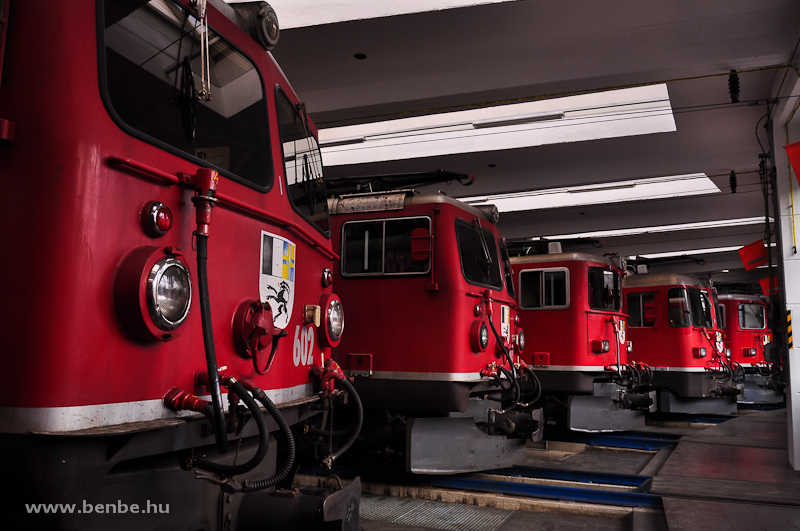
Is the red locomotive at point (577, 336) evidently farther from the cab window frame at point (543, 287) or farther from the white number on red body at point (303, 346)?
the white number on red body at point (303, 346)

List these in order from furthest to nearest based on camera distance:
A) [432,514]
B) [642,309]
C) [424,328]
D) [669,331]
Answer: [642,309], [669,331], [424,328], [432,514]

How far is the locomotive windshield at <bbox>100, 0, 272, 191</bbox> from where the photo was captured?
181cm

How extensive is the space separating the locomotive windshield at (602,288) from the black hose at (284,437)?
7507 millimetres

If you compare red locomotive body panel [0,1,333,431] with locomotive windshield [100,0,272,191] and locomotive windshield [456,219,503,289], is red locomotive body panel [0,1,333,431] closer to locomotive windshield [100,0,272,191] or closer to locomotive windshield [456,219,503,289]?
locomotive windshield [100,0,272,191]

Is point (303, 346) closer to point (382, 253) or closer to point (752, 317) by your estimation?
point (382, 253)

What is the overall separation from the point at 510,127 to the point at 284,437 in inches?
297

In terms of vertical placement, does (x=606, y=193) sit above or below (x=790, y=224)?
above

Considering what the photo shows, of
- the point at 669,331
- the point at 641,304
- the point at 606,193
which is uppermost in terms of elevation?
the point at 606,193

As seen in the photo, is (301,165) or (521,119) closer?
(301,165)

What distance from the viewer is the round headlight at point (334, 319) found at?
119 inches

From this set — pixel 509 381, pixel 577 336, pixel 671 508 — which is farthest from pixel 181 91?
pixel 577 336

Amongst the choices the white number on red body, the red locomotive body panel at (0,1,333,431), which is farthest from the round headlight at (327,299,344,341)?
the red locomotive body panel at (0,1,333,431)

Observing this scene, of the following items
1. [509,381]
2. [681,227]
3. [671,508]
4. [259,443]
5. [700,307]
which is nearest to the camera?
[259,443]

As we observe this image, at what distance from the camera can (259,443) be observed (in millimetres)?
1868
